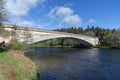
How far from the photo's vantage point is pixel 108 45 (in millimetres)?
104625

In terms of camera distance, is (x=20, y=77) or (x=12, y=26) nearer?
(x=20, y=77)

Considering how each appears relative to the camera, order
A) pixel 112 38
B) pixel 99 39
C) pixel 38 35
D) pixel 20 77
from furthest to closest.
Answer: pixel 99 39 < pixel 112 38 < pixel 38 35 < pixel 20 77

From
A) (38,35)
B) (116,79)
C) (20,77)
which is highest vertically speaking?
(38,35)

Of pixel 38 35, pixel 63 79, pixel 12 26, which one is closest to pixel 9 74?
pixel 63 79

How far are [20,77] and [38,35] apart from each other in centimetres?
4938

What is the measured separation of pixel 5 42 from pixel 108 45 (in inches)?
2605

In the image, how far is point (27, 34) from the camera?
201ft

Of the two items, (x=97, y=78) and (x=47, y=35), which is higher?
(x=47, y=35)

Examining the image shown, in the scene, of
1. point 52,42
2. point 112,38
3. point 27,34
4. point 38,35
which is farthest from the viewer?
point 52,42

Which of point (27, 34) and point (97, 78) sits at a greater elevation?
point (27, 34)

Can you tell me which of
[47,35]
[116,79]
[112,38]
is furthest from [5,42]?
[112,38]

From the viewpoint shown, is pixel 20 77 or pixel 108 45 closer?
pixel 20 77

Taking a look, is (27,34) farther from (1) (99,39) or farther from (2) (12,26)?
(1) (99,39)

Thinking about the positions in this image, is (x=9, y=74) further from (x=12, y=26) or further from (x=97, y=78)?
(x=12, y=26)
